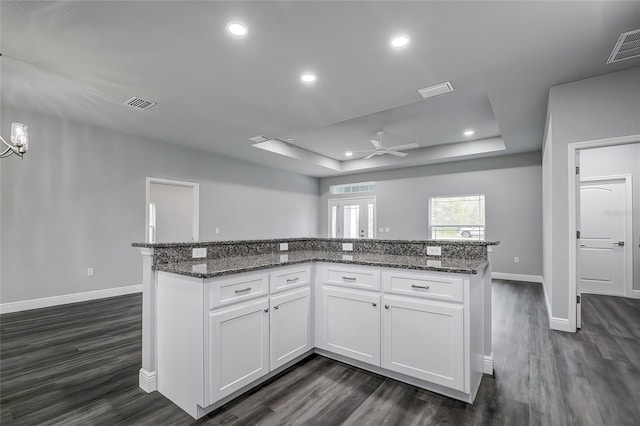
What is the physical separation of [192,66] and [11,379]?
9.71ft

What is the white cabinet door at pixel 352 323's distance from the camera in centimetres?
225

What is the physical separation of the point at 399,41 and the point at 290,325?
248 centimetres

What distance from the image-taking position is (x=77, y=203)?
4.55 metres

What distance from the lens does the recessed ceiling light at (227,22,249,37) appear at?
2279mm

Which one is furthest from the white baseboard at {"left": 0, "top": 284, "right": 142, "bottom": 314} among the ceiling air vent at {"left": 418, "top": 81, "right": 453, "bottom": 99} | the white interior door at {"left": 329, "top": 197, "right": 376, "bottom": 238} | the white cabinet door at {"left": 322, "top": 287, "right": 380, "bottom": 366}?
the white interior door at {"left": 329, "top": 197, "right": 376, "bottom": 238}

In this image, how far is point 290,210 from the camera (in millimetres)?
8344

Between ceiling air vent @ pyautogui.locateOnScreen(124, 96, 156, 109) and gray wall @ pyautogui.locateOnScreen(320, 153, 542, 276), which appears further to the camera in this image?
gray wall @ pyautogui.locateOnScreen(320, 153, 542, 276)

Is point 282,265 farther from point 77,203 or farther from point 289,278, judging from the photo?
point 77,203

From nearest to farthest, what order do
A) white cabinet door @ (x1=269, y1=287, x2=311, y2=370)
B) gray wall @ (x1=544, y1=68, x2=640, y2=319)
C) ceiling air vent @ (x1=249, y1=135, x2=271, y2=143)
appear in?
white cabinet door @ (x1=269, y1=287, x2=311, y2=370)
gray wall @ (x1=544, y1=68, x2=640, y2=319)
ceiling air vent @ (x1=249, y1=135, x2=271, y2=143)

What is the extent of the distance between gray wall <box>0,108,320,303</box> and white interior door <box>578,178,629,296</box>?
22.6 ft

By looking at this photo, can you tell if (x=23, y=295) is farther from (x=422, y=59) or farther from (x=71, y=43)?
(x=422, y=59)

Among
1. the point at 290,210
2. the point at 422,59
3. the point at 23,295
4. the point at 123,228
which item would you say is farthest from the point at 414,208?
the point at 23,295

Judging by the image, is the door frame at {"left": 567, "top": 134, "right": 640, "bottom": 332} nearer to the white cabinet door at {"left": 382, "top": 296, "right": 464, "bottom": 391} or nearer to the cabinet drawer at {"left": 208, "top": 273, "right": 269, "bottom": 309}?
the white cabinet door at {"left": 382, "top": 296, "right": 464, "bottom": 391}

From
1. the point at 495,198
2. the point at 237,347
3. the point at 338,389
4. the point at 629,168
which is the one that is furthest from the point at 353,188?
the point at 237,347
